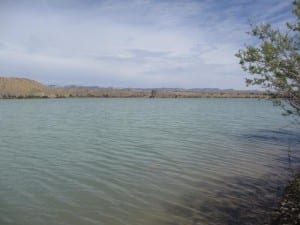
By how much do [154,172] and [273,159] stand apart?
276 inches

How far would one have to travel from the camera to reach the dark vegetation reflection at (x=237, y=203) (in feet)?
30.0

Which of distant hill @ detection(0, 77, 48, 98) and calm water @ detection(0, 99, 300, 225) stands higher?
distant hill @ detection(0, 77, 48, 98)

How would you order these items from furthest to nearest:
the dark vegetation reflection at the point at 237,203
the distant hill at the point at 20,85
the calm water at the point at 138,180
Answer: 1. the distant hill at the point at 20,85
2. the calm water at the point at 138,180
3. the dark vegetation reflection at the point at 237,203

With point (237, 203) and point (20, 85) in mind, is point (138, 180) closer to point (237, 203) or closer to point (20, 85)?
point (237, 203)

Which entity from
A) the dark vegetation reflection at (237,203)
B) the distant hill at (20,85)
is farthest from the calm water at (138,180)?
the distant hill at (20,85)

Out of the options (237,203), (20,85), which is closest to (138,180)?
(237,203)

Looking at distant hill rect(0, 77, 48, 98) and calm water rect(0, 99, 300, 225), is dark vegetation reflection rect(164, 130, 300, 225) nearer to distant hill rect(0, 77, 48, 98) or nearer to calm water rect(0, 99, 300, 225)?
calm water rect(0, 99, 300, 225)

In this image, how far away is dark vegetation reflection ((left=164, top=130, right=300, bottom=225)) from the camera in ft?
30.0

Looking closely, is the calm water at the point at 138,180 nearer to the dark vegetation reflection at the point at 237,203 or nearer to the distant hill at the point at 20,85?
the dark vegetation reflection at the point at 237,203

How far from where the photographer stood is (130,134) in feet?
85.0

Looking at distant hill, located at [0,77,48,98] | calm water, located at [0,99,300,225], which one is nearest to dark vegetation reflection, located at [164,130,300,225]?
calm water, located at [0,99,300,225]

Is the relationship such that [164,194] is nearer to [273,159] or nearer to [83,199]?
[83,199]

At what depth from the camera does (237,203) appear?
413 inches

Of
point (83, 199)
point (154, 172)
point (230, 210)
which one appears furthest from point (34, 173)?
point (230, 210)
